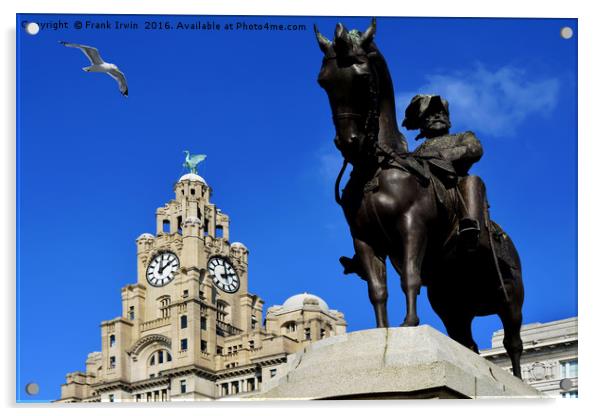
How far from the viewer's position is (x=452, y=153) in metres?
13.3

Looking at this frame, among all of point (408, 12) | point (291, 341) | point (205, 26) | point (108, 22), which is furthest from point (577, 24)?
point (291, 341)

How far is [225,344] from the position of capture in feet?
396

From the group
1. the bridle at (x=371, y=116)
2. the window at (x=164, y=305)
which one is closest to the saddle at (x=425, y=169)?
the bridle at (x=371, y=116)

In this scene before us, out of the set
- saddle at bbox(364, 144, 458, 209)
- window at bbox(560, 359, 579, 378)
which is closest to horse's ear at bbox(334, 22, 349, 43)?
saddle at bbox(364, 144, 458, 209)

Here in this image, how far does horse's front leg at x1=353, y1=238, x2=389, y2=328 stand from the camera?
1241cm

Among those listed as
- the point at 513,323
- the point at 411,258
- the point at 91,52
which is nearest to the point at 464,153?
the point at 411,258

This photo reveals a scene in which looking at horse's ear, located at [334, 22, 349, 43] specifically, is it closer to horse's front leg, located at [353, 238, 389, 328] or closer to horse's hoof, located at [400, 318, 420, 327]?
horse's front leg, located at [353, 238, 389, 328]

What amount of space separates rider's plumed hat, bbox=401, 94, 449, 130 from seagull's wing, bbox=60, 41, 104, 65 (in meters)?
4.42

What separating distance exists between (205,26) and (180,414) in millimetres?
4913

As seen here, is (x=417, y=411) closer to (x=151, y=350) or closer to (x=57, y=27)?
(x=57, y=27)

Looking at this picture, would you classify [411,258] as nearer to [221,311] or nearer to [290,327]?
[290,327]
